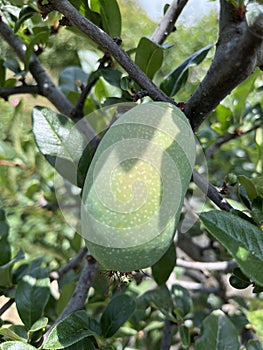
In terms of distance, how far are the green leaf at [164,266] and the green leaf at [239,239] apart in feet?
0.73

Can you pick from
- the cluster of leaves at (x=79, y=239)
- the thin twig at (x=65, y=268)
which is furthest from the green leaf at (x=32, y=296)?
the thin twig at (x=65, y=268)

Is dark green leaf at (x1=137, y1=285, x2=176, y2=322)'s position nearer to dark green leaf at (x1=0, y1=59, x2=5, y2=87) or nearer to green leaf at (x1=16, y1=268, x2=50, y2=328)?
green leaf at (x1=16, y1=268, x2=50, y2=328)

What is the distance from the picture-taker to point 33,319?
61 cm

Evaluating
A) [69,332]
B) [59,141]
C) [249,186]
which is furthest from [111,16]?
[69,332]

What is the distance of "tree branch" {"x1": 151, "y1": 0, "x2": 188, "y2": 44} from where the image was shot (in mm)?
705

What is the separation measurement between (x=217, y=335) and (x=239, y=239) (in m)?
0.16

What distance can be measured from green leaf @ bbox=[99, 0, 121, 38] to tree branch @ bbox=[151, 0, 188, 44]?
97 mm

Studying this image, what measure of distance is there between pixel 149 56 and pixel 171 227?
0.28 m

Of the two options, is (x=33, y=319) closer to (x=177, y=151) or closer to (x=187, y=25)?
(x=177, y=151)

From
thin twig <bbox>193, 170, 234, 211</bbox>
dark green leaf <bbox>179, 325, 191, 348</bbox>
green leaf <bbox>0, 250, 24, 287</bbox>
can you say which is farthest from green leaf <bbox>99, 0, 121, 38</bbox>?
dark green leaf <bbox>179, 325, 191, 348</bbox>

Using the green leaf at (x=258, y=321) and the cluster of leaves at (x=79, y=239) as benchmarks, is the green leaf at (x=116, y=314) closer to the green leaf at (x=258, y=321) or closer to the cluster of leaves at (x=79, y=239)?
the cluster of leaves at (x=79, y=239)

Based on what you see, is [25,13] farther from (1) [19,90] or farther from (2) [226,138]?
(2) [226,138]

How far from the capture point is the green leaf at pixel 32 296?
2.02 feet

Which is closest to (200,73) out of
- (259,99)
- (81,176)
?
(259,99)
